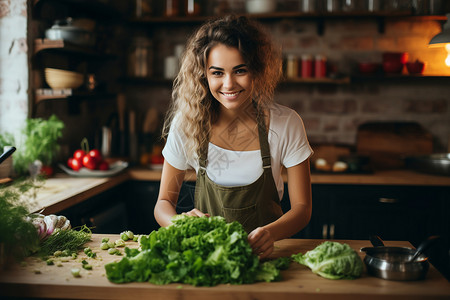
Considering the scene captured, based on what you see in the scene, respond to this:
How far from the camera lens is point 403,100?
399 cm

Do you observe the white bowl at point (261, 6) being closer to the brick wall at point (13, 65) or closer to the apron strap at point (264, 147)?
the brick wall at point (13, 65)

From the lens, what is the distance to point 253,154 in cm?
201

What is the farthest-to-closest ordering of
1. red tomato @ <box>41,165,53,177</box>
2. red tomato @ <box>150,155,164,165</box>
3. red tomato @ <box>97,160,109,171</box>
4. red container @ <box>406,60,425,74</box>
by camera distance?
red container @ <box>406,60,425,74</box>
red tomato @ <box>150,155,164,165</box>
red tomato @ <box>97,160,109,171</box>
red tomato @ <box>41,165,53,177</box>

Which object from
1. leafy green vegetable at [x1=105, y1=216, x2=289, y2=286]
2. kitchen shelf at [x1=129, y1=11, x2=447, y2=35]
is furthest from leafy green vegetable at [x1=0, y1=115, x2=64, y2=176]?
leafy green vegetable at [x1=105, y1=216, x2=289, y2=286]

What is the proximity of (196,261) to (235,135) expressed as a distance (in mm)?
887

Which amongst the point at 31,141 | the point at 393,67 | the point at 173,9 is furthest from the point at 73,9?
the point at 393,67

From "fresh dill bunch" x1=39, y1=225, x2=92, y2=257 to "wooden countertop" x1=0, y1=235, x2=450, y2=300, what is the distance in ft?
0.56

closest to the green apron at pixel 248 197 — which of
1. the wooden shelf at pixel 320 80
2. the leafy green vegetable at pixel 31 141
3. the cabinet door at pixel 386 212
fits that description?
the leafy green vegetable at pixel 31 141

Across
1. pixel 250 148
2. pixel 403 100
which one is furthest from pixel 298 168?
pixel 403 100

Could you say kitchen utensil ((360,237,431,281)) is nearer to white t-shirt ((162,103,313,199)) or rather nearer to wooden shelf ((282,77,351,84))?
white t-shirt ((162,103,313,199))

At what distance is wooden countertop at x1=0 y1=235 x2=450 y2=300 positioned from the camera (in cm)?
124

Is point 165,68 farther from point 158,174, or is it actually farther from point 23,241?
point 23,241

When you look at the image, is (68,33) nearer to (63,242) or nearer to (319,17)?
(63,242)

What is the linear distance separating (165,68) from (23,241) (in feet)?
9.22
